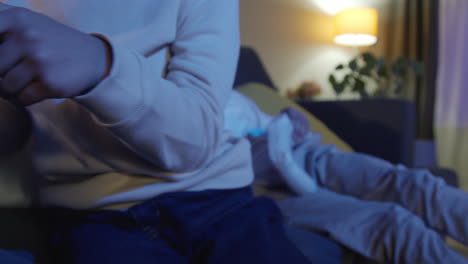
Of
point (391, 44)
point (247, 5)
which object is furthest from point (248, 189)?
point (391, 44)

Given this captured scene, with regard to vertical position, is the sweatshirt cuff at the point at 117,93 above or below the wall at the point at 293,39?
below

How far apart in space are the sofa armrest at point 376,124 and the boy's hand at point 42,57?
99 centimetres

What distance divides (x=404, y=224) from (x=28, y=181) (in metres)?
0.57

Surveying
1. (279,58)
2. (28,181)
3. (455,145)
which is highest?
(279,58)

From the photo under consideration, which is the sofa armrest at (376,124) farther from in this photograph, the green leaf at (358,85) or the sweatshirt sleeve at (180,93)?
the sweatshirt sleeve at (180,93)

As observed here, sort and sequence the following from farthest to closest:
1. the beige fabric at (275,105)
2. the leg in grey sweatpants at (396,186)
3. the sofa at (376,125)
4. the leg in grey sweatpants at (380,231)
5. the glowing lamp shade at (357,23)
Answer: the glowing lamp shade at (357,23) < the beige fabric at (275,105) < the sofa at (376,125) < the leg in grey sweatpants at (396,186) < the leg in grey sweatpants at (380,231)

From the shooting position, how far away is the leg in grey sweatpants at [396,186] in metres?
0.61

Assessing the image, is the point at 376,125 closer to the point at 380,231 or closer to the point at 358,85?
the point at 380,231

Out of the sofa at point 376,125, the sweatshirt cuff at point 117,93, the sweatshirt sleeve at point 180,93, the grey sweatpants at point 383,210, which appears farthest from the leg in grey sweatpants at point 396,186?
the sweatshirt cuff at point 117,93

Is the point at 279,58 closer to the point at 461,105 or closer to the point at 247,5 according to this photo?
the point at 247,5

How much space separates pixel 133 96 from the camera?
0.28m

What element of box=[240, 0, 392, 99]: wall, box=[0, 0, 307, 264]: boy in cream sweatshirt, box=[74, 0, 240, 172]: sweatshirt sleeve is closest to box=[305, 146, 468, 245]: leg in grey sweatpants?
box=[0, 0, 307, 264]: boy in cream sweatshirt

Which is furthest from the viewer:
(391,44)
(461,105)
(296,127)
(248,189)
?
(391,44)

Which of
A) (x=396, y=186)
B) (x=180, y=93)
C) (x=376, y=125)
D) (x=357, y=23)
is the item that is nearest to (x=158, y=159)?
(x=180, y=93)
